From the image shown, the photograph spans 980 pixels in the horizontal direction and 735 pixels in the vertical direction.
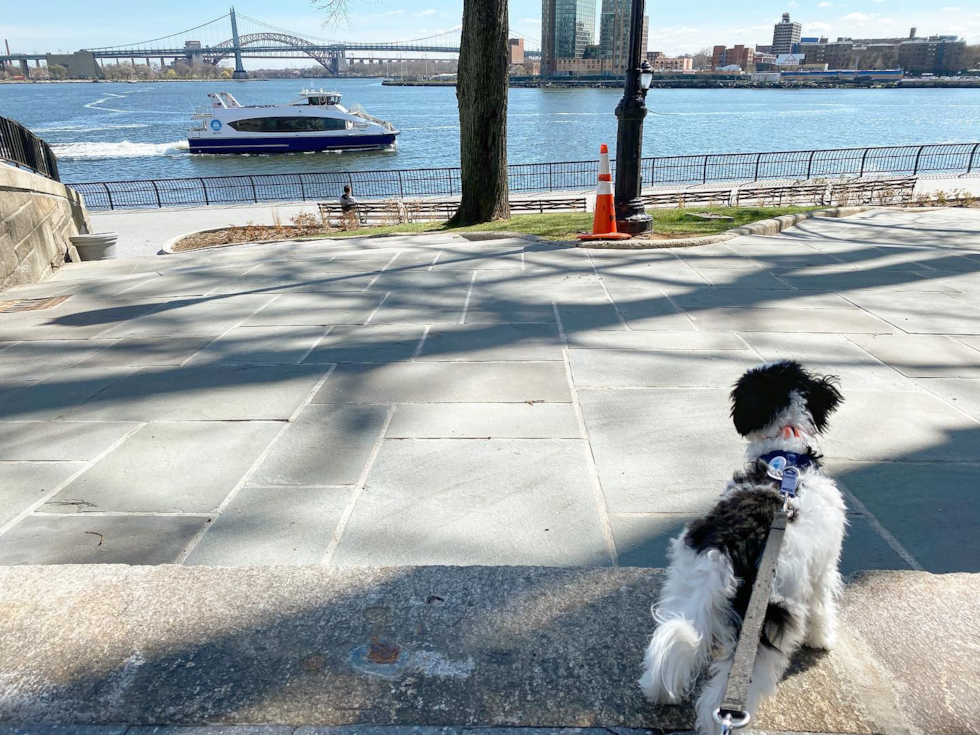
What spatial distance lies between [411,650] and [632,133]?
8.17m

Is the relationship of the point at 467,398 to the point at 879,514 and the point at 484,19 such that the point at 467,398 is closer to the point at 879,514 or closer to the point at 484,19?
the point at 879,514

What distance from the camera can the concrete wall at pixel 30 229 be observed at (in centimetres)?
718

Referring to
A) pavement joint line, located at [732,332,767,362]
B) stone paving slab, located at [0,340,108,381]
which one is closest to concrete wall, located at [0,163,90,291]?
stone paving slab, located at [0,340,108,381]

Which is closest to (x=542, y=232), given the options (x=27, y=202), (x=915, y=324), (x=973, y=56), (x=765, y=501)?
(x=915, y=324)

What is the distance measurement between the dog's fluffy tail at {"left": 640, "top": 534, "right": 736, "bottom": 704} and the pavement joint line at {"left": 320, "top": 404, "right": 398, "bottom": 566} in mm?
1448

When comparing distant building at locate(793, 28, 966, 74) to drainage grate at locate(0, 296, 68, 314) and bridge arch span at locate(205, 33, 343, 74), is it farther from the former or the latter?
drainage grate at locate(0, 296, 68, 314)

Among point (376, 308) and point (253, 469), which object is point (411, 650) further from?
point (376, 308)

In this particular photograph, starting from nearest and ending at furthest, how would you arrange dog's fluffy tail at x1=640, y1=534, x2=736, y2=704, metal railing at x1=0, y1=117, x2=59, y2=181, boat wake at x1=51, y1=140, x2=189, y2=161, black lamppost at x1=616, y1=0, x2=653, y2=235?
dog's fluffy tail at x1=640, y1=534, x2=736, y2=704 < black lamppost at x1=616, y1=0, x2=653, y2=235 < metal railing at x1=0, y1=117, x2=59, y2=181 < boat wake at x1=51, y1=140, x2=189, y2=161

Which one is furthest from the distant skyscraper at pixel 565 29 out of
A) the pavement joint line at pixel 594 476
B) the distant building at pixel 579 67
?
the pavement joint line at pixel 594 476

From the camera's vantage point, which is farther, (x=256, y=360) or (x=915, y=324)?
(x=915, y=324)

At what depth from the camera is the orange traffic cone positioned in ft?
27.7

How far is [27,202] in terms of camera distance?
775 centimetres

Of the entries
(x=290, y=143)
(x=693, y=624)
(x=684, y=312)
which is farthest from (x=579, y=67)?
(x=693, y=624)

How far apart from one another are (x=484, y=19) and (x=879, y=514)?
1070cm
